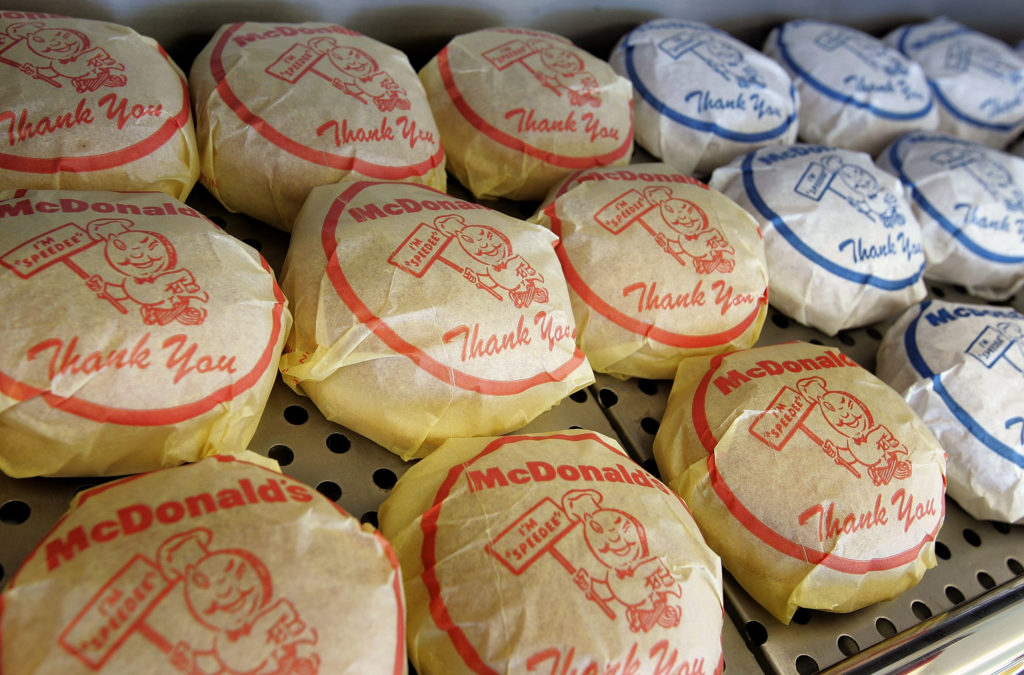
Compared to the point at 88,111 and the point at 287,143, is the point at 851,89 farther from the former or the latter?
the point at 88,111

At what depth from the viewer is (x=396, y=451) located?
79 cm

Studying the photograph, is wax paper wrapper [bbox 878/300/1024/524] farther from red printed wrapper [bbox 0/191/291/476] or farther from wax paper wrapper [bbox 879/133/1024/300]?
red printed wrapper [bbox 0/191/291/476]

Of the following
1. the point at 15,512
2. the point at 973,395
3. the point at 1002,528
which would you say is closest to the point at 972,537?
the point at 1002,528

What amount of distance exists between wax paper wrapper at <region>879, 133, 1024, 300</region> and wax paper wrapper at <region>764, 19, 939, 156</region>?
0.10 m

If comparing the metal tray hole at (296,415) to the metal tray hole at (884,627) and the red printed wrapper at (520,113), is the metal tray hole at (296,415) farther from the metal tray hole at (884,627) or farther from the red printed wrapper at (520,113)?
the metal tray hole at (884,627)

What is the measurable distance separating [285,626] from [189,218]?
0.43 meters

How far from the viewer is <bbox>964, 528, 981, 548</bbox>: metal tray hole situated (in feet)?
3.11

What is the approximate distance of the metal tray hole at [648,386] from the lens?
963mm

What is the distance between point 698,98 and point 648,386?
0.49 metres

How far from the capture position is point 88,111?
0.78m

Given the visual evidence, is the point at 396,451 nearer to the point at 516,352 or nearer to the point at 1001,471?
the point at 516,352

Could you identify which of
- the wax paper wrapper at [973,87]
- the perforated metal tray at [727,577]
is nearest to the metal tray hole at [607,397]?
the perforated metal tray at [727,577]

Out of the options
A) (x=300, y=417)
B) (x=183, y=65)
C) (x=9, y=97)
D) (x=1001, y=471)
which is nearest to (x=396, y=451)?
(x=300, y=417)

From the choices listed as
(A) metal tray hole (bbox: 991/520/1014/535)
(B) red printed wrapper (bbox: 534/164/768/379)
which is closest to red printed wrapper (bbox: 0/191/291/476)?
(B) red printed wrapper (bbox: 534/164/768/379)
